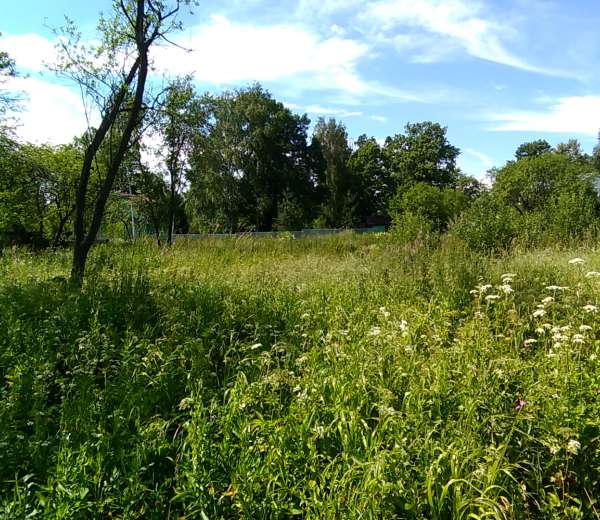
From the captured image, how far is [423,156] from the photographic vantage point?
45.2 m

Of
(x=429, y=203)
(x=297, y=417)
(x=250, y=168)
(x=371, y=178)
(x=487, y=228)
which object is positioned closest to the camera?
(x=297, y=417)

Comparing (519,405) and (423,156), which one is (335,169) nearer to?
(423,156)

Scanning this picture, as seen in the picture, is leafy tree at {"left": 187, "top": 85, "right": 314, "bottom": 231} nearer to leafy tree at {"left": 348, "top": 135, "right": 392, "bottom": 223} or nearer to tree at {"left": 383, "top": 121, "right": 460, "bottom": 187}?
leafy tree at {"left": 348, "top": 135, "right": 392, "bottom": 223}

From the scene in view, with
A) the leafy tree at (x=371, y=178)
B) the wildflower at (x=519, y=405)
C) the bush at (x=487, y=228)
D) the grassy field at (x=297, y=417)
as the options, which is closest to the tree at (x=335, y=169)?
the leafy tree at (x=371, y=178)

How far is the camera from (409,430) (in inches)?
74.9

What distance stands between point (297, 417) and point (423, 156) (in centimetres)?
4701

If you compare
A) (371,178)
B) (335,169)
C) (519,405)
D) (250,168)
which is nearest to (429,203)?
(335,169)

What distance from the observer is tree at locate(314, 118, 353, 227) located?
36781 millimetres

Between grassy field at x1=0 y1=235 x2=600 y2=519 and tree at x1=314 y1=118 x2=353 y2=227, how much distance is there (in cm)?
3325

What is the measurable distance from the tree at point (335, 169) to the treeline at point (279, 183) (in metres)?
0.10

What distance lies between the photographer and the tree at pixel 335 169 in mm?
36781

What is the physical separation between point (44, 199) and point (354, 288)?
1270cm

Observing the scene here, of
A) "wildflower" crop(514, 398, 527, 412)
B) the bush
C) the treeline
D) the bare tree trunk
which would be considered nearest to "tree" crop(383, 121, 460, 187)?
the treeline

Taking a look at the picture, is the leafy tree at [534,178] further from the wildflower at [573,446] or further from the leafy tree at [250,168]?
→ the wildflower at [573,446]
